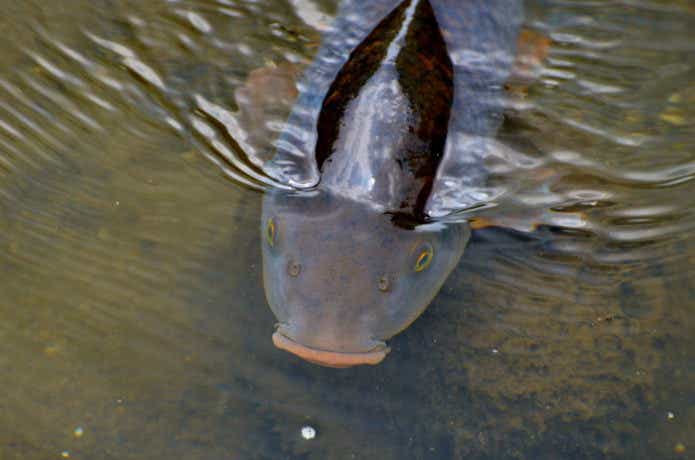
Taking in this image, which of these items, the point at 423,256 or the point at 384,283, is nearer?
the point at 384,283

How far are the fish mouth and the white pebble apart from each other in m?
0.41

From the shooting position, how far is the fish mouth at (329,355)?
321 centimetres

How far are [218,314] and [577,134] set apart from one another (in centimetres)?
222

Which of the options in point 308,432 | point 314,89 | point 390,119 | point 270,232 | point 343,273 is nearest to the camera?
point 343,273

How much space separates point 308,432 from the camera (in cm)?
351

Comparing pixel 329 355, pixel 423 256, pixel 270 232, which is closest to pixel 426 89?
pixel 423 256

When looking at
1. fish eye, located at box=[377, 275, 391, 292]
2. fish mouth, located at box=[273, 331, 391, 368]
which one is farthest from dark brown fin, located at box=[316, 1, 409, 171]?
fish mouth, located at box=[273, 331, 391, 368]

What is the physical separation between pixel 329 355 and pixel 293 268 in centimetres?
40

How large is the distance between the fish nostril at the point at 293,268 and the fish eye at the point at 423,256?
0.50 metres

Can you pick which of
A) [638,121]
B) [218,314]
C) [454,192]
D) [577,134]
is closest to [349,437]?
[218,314]

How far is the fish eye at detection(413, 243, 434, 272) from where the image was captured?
140 inches

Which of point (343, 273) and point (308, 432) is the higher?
point (343, 273)

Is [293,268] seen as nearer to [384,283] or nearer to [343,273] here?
[343,273]

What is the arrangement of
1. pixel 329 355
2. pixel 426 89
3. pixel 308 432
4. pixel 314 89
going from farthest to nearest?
pixel 314 89 → pixel 426 89 → pixel 308 432 → pixel 329 355
